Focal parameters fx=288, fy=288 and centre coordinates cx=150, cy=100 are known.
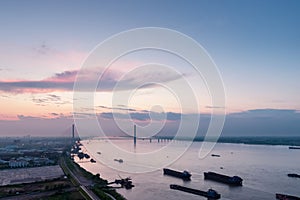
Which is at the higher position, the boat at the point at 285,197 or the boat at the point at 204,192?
the boat at the point at 285,197

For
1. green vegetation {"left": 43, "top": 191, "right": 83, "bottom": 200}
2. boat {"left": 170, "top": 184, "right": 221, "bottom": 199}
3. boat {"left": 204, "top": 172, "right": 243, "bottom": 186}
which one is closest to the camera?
green vegetation {"left": 43, "top": 191, "right": 83, "bottom": 200}

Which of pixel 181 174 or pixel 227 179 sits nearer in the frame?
pixel 227 179

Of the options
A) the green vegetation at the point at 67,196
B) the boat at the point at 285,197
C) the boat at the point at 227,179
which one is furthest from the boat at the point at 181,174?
the green vegetation at the point at 67,196

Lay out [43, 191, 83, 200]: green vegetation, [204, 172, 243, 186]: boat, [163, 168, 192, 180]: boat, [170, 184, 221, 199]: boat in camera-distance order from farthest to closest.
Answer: [163, 168, 192, 180]: boat
[204, 172, 243, 186]: boat
[170, 184, 221, 199]: boat
[43, 191, 83, 200]: green vegetation

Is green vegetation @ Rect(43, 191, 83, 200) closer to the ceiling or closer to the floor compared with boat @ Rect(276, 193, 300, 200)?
closer to the floor

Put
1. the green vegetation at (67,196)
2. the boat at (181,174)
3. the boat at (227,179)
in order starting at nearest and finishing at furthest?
the green vegetation at (67,196) → the boat at (227,179) → the boat at (181,174)

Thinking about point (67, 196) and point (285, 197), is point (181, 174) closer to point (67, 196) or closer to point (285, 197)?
point (285, 197)

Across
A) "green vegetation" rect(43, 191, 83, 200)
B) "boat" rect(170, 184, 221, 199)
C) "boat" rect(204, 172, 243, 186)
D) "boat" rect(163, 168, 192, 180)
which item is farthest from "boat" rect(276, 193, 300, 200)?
"green vegetation" rect(43, 191, 83, 200)

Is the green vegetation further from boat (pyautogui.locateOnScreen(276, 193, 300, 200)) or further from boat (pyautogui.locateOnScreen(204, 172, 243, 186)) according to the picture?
boat (pyautogui.locateOnScreen(276, 193, 300, 200))

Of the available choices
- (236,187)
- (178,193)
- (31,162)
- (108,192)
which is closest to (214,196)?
(178,193)

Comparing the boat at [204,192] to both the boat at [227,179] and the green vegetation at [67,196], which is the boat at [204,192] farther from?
the green vegetation at [67,196]

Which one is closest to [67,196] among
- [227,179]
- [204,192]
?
[204,192]
